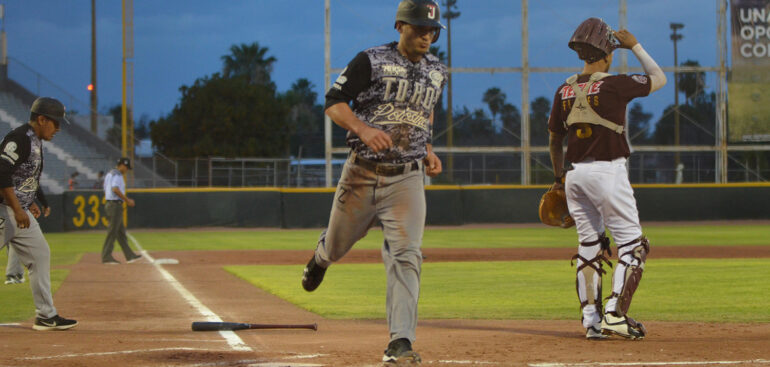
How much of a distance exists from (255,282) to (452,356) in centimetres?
767

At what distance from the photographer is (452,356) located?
19.2ft

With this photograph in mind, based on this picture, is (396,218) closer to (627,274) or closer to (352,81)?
(352,81)

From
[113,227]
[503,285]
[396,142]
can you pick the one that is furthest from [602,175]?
[113,227]

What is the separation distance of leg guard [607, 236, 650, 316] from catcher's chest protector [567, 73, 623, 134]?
824mm

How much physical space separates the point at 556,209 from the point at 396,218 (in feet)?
7.78

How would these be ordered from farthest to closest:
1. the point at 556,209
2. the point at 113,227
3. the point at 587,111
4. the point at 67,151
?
the point at 67,151 < the point at 113,227 < the point at 556,209 < the point at 587,111

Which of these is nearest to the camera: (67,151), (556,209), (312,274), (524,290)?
(312,274)

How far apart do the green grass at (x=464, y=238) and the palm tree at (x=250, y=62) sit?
53.7 metres

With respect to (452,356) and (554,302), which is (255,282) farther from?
(452,356)

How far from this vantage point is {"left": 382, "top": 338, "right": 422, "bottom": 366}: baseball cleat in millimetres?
5191

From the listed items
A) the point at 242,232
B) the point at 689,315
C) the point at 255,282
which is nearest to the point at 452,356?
the point at 689,315

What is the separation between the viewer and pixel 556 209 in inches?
292

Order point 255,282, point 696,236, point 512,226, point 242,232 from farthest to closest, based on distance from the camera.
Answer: point 512,226, point 242,232, point 696,236, point 255,282

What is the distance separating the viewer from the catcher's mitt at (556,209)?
7379mm
